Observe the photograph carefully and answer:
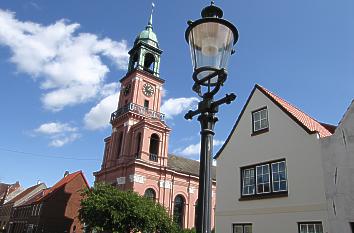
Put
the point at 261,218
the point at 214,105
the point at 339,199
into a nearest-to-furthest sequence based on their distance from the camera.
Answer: the point at 214,105 → the point at 339,199 → the point at 261,218

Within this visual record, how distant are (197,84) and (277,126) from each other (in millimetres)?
10303

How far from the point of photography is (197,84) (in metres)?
4.38

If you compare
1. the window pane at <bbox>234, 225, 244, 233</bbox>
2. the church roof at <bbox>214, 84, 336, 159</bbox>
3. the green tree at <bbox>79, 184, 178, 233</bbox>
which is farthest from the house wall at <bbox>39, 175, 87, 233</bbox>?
the church roof at <bbox>214, 84, 336, 159</bbox>

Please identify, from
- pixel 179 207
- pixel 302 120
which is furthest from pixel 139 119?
pixel 302 120

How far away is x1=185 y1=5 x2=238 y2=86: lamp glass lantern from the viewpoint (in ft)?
13.5

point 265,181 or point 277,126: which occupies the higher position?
point 277,126

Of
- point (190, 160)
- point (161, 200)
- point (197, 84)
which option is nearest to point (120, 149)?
point (161, 200)

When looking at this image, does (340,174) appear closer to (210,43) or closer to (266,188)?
(266,188)

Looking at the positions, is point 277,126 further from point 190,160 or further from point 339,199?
point 190,160

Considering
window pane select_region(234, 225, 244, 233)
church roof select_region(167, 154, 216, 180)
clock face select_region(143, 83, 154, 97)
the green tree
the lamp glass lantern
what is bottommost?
window pane select_region(234, 225, 244, 233)

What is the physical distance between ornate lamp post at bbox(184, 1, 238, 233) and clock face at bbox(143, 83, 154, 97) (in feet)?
115

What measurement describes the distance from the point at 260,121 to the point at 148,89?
85.7 ft

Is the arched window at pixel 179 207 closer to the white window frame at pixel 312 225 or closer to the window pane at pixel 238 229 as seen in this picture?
the window pane at pixel 238 229

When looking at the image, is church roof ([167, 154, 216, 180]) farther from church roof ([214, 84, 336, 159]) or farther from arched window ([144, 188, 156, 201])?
church roof ([214, 84, 336, 159])
